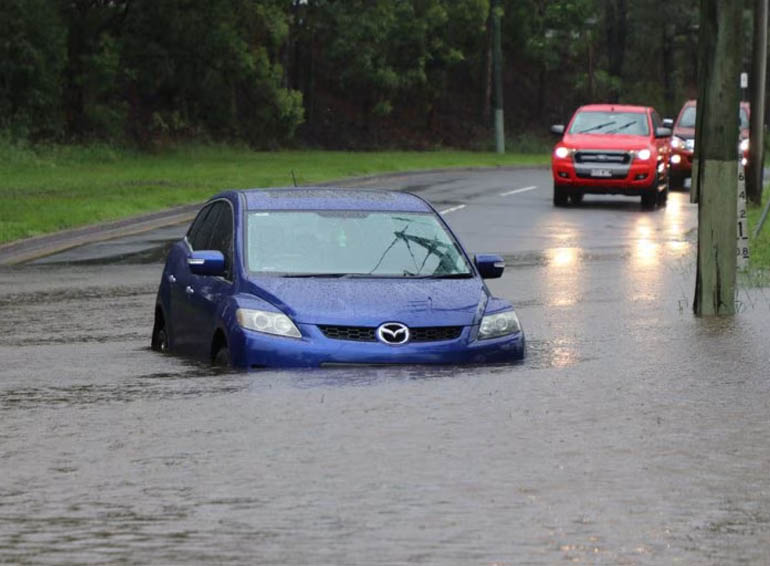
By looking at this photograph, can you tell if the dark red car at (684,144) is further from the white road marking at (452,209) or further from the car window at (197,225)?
the car window at (197,225)

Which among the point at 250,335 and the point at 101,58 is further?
the point at 101,58

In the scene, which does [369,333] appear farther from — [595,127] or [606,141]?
[595,127]

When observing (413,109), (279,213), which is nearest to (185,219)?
(279,213)

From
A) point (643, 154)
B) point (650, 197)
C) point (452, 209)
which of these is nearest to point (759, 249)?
point (452, 209)

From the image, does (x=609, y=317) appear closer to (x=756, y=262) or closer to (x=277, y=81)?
(x=756, y=262)

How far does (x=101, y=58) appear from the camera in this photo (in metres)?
57.8

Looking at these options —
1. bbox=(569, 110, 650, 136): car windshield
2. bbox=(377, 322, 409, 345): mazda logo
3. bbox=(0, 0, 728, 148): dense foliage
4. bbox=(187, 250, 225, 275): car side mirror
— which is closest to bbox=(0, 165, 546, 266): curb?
bbox=(569, 110, 650, 136): car windshield

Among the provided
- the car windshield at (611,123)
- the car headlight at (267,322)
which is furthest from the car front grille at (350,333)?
the car windshield at (611,123)

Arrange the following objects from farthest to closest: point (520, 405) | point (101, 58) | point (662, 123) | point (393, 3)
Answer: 1. point (393, 3)
2. point (101, 58)
3. point (662, 123)
4. point (520, 405)

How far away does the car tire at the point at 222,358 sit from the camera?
41.5 ft

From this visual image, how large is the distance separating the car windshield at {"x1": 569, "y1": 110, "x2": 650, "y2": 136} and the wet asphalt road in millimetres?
22208

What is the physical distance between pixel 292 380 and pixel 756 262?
1263 centimetres

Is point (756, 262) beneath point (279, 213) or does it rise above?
beneath

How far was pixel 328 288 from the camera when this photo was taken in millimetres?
12828
